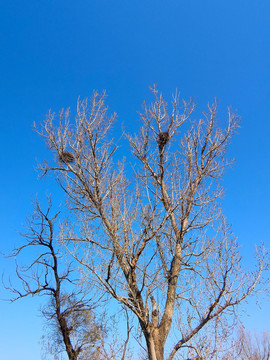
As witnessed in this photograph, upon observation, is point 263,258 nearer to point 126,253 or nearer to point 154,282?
point 154,282

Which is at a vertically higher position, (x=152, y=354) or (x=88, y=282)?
(x=88, y=282)

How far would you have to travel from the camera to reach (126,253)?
7.07 meters

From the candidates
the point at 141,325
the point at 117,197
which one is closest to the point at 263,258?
the point at 141,325

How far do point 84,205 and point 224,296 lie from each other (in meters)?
3.82

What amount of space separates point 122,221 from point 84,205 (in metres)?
1.13

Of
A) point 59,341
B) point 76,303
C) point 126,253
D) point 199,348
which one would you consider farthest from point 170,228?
point 59,341

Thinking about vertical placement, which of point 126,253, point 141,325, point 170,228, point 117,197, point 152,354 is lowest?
point 152,354

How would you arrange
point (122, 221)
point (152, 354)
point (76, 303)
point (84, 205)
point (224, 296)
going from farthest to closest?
1. point (76, 303)
2. point (84, 205)
3. point (122, 221)
4. point (224, 296)
5. point (152, 354)

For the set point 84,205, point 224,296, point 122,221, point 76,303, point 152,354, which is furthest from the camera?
point 76,303

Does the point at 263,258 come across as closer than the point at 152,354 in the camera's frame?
No

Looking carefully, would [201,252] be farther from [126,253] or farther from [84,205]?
[84,205]

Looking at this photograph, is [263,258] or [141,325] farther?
[263,258]

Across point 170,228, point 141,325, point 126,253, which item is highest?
point 170,228

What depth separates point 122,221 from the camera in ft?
24.9
